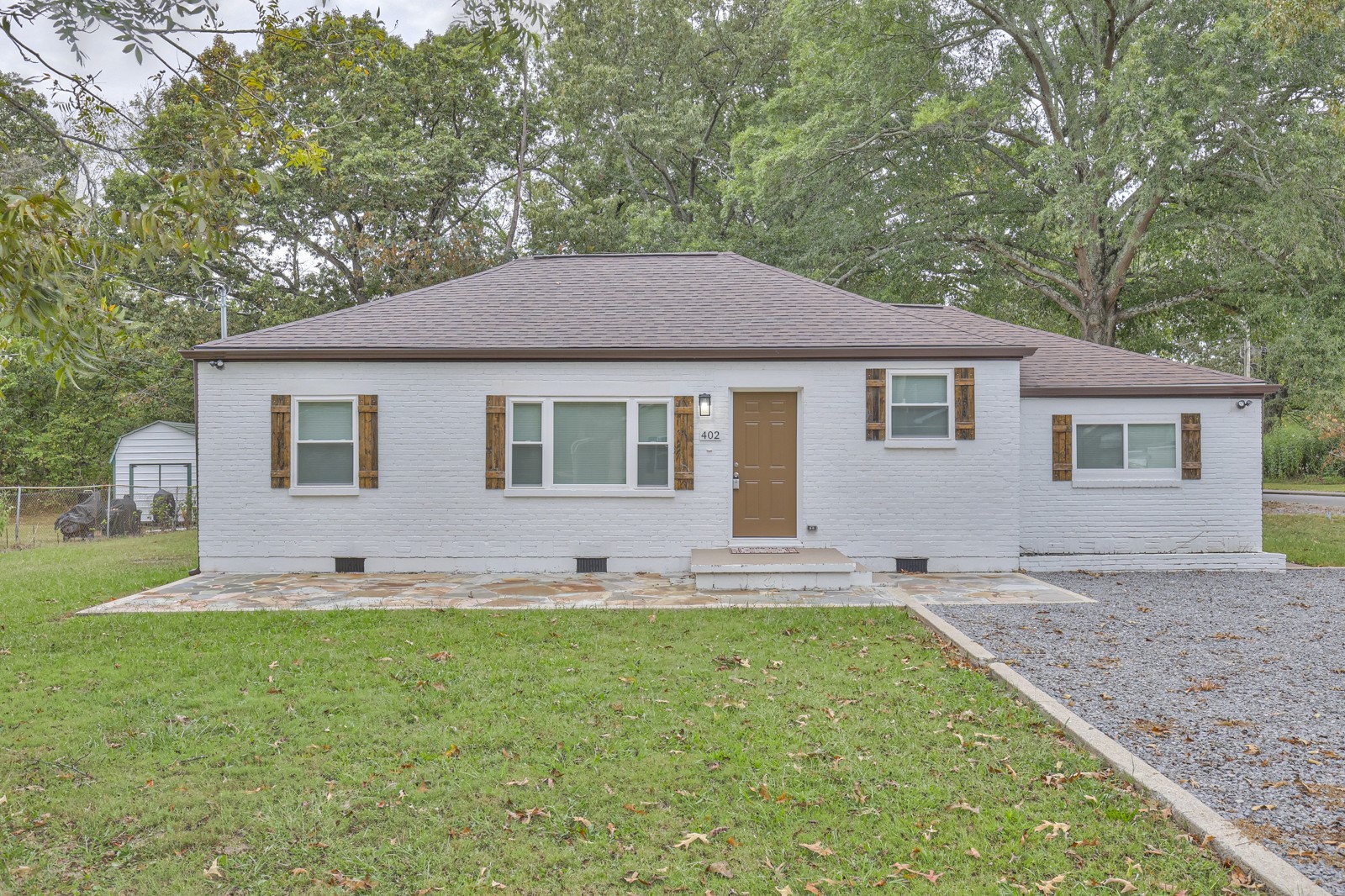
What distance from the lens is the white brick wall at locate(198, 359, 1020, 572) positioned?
1031cm

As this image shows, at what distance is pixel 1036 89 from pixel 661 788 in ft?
67.0

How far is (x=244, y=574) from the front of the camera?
1020 cm

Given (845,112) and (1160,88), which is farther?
(845,112)

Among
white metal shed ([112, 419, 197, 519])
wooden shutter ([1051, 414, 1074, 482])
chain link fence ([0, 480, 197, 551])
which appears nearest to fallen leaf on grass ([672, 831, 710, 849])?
wooden shutter ([1051, 414, 1074, 482])

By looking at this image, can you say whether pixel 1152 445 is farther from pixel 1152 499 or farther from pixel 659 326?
pixel 659 326

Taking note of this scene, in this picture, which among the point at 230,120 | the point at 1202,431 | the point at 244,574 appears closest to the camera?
the point at 230,120

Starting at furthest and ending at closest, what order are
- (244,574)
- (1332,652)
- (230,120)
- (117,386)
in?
(117,386)
(244,574)
(1332,652)
(230,120)

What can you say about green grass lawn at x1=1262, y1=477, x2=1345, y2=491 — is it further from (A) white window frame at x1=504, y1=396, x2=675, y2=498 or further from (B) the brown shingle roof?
(A) white window frame at x1=504, y1=396, x2=675, y2=498

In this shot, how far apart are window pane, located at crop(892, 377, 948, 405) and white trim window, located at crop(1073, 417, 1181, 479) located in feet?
8.49

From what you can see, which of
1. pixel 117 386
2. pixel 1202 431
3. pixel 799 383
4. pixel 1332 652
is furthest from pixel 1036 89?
pixel 117 386

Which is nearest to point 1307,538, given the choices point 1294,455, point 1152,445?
point 1152,445

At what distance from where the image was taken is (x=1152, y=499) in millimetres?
11250

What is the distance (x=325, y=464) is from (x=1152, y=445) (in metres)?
12.0

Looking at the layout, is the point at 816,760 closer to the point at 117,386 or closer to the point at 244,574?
the point at 244,574
